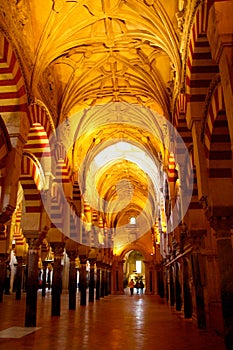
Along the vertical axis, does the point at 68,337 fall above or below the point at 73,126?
below

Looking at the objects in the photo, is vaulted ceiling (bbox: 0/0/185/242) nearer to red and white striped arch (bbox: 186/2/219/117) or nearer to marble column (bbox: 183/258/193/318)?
red and white striped arch (bbox: 186/2/219/117)

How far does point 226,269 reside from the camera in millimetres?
4887

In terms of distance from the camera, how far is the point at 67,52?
27.2 ft

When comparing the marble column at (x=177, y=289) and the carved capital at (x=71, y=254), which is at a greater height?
the carved capital at (x=71, y=254)

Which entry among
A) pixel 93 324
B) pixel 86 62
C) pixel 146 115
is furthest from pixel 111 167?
pixel 93 324

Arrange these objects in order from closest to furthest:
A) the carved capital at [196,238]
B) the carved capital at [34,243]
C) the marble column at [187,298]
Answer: the carved capital at [196,238] < the carved capital at [34,243] < the marble column at [187,298]

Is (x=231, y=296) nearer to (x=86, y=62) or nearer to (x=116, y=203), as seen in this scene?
(x=86, y=62)

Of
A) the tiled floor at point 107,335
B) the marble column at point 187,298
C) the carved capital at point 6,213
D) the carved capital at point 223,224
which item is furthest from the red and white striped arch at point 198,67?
the marble column at point 187,298

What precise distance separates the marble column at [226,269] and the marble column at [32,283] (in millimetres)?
3921

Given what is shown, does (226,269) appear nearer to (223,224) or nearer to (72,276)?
(223,224)

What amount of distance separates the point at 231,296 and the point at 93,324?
3.56 meters

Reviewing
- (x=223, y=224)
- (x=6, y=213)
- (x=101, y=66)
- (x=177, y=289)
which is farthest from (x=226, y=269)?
(x=101, y=66)

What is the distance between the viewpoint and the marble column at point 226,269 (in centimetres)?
459

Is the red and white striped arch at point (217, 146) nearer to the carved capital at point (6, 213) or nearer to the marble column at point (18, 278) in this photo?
the carved capital at point (6, 213)
